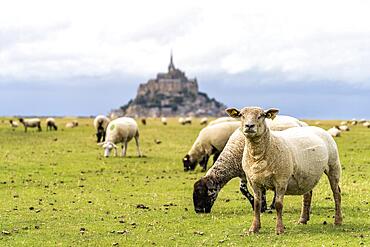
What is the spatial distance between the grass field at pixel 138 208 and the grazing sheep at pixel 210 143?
32.2 inches

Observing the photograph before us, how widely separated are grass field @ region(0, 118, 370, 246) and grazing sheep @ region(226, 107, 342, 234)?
108cm

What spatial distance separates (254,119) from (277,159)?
1212 millimetres

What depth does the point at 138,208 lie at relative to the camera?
20312 millimetres

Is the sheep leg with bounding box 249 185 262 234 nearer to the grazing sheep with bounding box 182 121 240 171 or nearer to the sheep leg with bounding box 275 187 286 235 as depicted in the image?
the sheep leg with bounding box 275 187 286 235

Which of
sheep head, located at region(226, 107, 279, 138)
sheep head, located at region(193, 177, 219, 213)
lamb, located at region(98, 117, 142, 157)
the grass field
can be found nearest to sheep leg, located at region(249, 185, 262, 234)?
the grass field

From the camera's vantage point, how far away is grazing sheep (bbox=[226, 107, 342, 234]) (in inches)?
582

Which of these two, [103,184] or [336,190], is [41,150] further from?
[336,190]

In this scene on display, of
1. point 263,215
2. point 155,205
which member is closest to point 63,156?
point 155,205

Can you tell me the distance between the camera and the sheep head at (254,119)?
14.4 m

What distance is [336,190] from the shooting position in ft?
54.6

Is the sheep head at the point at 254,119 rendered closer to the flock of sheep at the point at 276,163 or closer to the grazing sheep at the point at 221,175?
the flock of sheep at the point at 276,163

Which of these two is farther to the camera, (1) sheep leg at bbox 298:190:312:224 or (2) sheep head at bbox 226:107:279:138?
(1) sheep leg at bbox 298:190:312:224

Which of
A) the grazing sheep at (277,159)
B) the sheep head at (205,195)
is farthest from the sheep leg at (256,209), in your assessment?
the sheep head at (205,195)

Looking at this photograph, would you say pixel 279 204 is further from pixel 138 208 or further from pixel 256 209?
pixel 138 208
